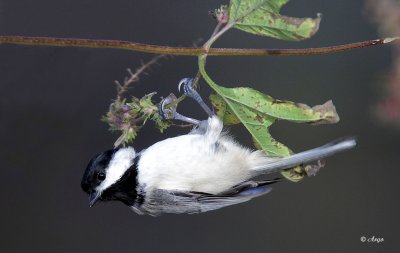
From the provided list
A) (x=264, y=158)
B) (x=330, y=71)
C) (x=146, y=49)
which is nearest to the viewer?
(x=146, y=49)

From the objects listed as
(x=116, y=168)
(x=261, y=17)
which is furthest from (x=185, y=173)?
(x=261, y=17)

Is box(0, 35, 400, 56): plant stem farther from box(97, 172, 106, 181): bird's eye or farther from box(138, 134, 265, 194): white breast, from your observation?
box(97, 172, 106, 181): bird's eye

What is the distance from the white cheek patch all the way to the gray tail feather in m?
0.33

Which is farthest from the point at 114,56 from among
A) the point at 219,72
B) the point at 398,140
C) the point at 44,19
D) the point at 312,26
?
the point at 312,26

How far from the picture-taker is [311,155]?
1093 mm

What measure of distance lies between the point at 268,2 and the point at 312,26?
108mm

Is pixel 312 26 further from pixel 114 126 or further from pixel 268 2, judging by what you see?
pixel 114 126

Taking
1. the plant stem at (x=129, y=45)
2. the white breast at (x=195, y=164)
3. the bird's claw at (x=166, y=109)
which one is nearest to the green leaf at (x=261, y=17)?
the plant stem at (x=129, y=45)

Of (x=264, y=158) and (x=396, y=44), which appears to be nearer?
(x=396, y=44)

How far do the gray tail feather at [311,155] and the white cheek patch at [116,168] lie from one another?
33cm

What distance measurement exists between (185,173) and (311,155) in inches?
11.5

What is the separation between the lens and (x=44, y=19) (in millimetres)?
1933

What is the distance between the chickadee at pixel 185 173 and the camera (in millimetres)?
1196

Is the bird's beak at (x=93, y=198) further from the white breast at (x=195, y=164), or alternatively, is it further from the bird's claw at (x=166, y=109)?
the bird's claw at (x=166, y=109)
